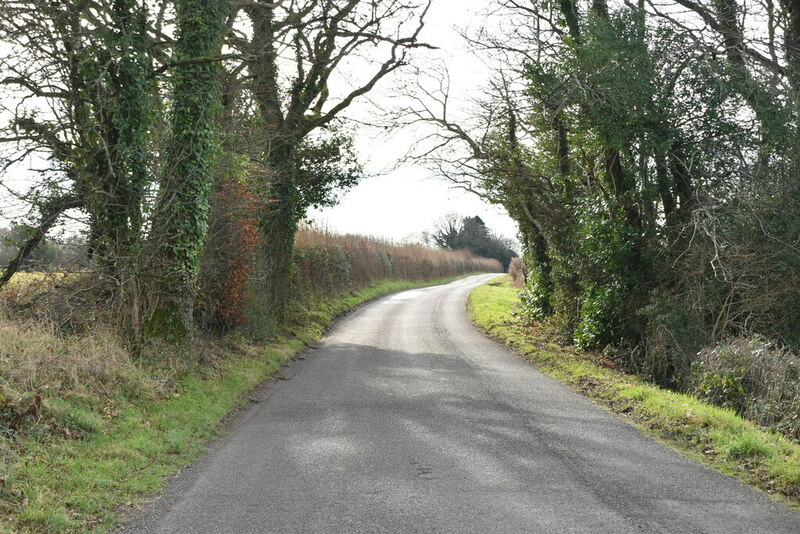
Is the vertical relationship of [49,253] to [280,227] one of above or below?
below

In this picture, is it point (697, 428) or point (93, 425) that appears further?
point (697, 428)

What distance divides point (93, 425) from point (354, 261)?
28.4 m

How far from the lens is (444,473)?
6520 millimetres

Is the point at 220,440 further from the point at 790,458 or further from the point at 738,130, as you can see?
the point at 738,130

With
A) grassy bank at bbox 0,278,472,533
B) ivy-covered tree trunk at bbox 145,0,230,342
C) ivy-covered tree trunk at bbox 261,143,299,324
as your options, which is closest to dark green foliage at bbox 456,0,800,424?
ivy-covered tree trunk at bbox 261,143,299,324

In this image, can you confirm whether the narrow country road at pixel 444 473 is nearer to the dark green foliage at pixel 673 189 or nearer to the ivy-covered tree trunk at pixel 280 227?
the dark green foliage at pixel 673 189

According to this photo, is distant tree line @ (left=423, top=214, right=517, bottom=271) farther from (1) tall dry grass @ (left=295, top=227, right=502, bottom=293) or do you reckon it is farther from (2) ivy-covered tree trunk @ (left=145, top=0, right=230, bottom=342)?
(2) ivy-covered tree trunk @ (left=145, top=0, right=230, bottom=342)

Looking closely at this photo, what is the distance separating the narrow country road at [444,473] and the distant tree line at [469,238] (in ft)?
261

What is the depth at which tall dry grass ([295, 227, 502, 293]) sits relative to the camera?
88.8 ft

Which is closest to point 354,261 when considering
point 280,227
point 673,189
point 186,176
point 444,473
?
point 280,227

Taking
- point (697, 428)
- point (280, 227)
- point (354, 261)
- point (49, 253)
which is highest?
point (280, 227)

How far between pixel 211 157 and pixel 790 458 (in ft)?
34.0

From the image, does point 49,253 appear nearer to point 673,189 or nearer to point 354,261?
point 673,189

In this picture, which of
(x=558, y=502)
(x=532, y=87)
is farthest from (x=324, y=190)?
(x=558, y=502)
